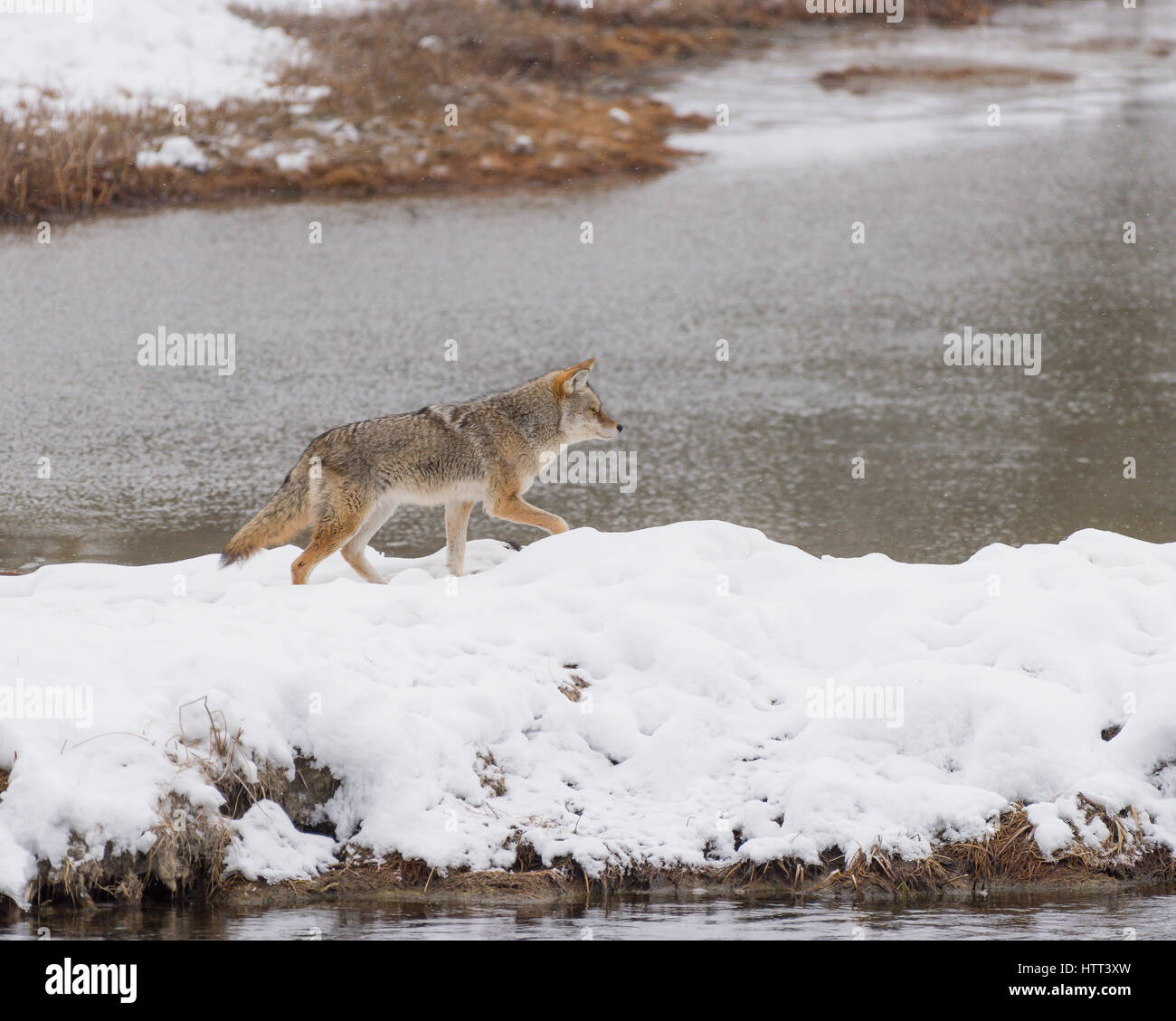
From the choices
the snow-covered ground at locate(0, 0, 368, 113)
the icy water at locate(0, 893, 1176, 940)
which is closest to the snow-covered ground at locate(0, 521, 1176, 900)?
the icy water at locate(0, 893, 1176, 940)

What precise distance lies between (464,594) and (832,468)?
5.57 m

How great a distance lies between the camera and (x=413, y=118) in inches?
626

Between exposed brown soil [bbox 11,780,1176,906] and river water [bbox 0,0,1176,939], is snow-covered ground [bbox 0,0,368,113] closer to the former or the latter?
river water [bbox 0,0,1176,939]

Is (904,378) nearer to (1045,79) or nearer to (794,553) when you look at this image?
(794,553)

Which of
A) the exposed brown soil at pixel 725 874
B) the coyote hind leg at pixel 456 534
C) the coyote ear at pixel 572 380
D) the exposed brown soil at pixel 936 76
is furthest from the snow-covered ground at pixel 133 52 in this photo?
the exposed brown soil at pixel 725 874

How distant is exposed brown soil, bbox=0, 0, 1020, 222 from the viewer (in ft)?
46.0

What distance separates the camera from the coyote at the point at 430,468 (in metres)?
6.91

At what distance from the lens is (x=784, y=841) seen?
4.53m

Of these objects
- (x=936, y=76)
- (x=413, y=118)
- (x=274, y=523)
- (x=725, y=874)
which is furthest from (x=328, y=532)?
(x=936, y=76)

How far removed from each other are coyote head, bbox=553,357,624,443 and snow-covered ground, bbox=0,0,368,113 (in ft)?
31.3

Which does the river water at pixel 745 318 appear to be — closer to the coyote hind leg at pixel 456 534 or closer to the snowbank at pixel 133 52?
the snowbank at pixel 133 52

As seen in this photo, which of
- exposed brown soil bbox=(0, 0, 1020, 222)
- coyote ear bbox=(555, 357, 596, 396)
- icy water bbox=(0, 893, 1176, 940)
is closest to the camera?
icy water bbox=(0, 893, 1176, 940)

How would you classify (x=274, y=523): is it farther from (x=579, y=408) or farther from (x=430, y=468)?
(x=579, y=408)

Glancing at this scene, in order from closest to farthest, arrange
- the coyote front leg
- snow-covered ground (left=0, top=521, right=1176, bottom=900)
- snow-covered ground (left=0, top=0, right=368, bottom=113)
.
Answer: snow-covered ground (left=0, top=521, right=1176, bottom=900) → the coyote front leg → snow-covered ground (left=0, top=0, right=368, bottom=113)
